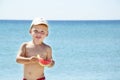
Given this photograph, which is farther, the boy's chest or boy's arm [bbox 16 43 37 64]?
the boy's chest

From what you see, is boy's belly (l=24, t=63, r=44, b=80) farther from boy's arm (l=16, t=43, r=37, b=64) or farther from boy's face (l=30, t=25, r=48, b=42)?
boy's face (l=30, t=25, r=48, b=42)

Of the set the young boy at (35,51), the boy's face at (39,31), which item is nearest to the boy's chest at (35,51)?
the young boy at (35,51)

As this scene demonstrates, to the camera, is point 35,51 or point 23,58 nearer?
point 23,58

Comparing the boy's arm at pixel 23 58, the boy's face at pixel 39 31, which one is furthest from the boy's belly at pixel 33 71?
the boy's face at pixel 39 31

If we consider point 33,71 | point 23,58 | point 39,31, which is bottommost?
point 33,71

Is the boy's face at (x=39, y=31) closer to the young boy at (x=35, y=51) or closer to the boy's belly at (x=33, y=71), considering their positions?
the young boy at (x=35, y=51)

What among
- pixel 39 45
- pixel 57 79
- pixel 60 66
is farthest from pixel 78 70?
pixel 39 45

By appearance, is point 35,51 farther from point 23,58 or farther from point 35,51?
point 23,58

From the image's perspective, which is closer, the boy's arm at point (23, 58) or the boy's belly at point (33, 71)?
the boy's arm at point (23, 58)

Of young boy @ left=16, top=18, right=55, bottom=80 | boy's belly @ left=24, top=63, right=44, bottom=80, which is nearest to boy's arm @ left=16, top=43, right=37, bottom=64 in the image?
young boy @ left=16, top=18, right=55, bottom=80

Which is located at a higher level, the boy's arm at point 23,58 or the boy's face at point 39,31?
the boy's face at point 39,31

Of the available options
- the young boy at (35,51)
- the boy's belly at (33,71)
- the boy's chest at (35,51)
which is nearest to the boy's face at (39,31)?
the young boy at (35,51)

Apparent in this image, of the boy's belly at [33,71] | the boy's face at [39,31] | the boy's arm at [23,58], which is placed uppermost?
the boy's face at [39,31]

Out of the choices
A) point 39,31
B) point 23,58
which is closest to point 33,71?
point 23,58
